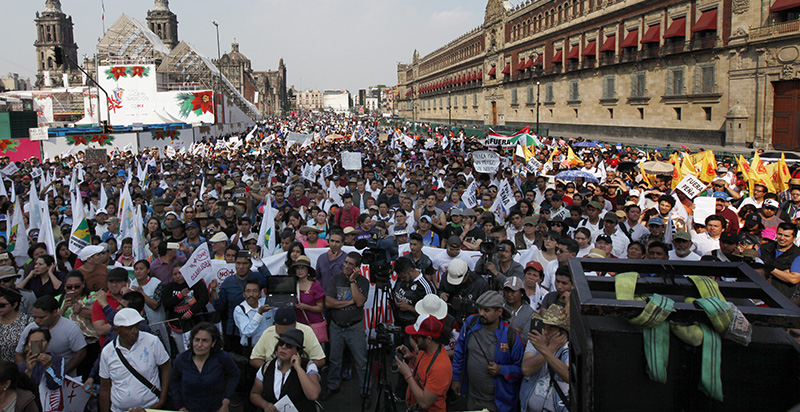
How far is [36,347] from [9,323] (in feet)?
Result: 1.86

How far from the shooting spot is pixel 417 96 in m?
118

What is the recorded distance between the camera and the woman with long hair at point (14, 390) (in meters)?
3.88

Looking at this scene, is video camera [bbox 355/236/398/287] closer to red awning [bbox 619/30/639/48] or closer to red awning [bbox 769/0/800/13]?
red awning [bbox 769/0/800/13]

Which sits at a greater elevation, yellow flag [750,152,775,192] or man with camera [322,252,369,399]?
yellow flag [750,152,775,192]

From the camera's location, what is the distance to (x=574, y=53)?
4691 cm

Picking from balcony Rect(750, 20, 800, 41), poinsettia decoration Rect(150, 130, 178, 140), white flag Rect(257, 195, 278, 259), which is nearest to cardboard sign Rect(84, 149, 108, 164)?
poinsettia decoration Rect(150, 130, 178, 140)

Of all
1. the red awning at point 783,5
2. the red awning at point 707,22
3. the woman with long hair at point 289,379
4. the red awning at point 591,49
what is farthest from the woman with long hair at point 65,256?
the red awning at point 591,49

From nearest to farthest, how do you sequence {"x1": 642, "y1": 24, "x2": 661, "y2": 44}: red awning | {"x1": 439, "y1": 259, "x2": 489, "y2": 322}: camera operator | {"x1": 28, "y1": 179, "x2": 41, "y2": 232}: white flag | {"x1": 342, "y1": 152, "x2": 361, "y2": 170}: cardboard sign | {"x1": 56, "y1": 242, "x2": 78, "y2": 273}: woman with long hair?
{"x1": 439, "y1": 259, "x2": 489, "y2": 322}: camera operator → {"x1": 56, "y1": 242, "x2": 78, "y2": 273}: woman with long hair → {"x1": 28, "y1": 179, "x2": 41, "y2": 232}: white flag → {"x1": 342, "y1": 152, "x2": 361, "y2": 170}: cardboard sign → {"x1": 642, "y1": 24, "x2": 661, "y2": 44}: red awning

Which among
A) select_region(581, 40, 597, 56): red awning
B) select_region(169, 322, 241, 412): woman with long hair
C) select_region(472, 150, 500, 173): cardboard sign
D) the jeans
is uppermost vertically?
select_region(581, 40, 597, 56): red awning

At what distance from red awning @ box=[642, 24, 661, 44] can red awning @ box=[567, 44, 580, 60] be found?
9814 millimetres

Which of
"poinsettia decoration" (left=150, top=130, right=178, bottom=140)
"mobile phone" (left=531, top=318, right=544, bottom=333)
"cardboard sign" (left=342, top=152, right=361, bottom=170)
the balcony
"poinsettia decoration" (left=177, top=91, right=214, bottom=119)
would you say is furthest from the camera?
"poinsettia decoration" (left=177, top=91, right=214, bottom=119)

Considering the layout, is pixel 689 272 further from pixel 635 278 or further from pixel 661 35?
pixel 661 35

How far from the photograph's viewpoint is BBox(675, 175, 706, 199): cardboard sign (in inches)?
411

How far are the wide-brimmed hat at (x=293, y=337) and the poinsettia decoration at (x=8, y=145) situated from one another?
33.4m
